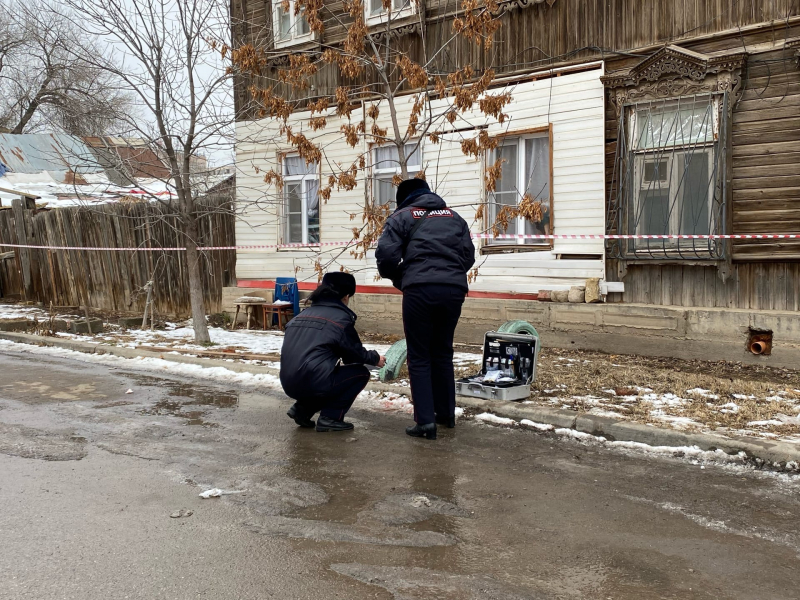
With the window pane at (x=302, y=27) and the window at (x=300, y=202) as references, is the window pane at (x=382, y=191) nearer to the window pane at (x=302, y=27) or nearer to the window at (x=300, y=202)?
the window at (x=300, y=202)

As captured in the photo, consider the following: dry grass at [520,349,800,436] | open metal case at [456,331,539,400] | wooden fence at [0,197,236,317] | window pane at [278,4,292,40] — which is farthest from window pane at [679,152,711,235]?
wooden fence at [0,197,236,317]

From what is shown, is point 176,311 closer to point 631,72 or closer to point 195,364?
point 195,364

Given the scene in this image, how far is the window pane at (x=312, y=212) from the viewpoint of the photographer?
13.5 metres

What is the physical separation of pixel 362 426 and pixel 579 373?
115 inches

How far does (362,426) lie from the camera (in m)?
6.40

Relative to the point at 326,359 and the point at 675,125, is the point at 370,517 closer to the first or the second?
the point at 326,359

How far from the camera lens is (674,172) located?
31.0 feet

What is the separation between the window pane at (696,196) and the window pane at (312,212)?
254 inches

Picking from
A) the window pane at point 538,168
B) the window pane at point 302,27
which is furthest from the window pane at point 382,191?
the window pane at point 302,27

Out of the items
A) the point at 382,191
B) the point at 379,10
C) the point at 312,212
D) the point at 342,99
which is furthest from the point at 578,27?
the point at 312,212

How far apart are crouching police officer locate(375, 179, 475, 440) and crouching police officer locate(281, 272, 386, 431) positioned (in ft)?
1.50

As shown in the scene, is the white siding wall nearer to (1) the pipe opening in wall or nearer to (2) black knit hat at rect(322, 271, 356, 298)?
(1) the pipe opening in wall

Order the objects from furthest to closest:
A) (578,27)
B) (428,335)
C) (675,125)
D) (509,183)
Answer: (509,183) → (578,27) → (675,125) → (428,335)

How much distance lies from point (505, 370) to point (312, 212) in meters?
7.36
